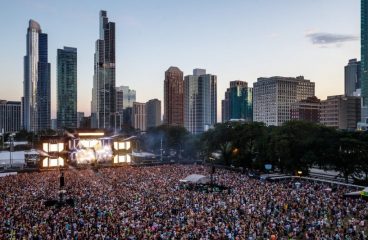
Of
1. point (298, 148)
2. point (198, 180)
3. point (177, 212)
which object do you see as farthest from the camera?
point (298, 148)

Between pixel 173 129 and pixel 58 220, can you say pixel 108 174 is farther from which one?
pixel 173 129

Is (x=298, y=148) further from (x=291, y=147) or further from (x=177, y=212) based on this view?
(x=177, y=212)

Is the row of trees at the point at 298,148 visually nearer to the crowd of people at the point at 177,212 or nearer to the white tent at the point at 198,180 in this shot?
the crowd of people at the point at 177,212

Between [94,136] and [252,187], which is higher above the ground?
[94,136]

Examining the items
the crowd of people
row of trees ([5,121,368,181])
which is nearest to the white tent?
the crowd of people

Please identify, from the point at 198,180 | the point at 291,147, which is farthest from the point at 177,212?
the point at 291,147

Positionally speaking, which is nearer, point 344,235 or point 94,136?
point 344,235

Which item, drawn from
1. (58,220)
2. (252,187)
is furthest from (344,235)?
(58,220)
